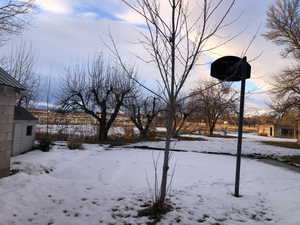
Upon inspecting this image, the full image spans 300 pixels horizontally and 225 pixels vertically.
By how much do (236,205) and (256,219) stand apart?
46 cm

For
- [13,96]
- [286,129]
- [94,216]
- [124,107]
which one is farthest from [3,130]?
[286,129]

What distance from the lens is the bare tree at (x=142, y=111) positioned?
1655cm

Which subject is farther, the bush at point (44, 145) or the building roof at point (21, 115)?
the bush at point (44, 145)

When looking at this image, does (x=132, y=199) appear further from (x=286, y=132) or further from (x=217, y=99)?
(x=286, y=132)

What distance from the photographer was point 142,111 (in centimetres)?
1739

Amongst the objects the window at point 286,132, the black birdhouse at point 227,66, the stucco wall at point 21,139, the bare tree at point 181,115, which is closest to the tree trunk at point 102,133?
the stucco wall at point 21,139

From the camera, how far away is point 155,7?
298 cm

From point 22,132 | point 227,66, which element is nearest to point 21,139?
point 22,132

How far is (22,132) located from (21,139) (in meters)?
0.30

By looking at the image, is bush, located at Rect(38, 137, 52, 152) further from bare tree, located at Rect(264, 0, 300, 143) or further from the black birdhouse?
bare tree, located at Rect(264, 0, 300, 143)

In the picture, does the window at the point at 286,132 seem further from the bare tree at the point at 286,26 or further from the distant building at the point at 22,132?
the distant building at the point at 22,132

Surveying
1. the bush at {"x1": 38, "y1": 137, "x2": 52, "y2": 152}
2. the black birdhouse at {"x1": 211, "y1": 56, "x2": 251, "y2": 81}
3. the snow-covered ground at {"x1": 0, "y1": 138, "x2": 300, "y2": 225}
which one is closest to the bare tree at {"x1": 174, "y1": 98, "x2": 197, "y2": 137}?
the black birdhouse at {"x1": 211, "y1": 56, "x2": 251, "y2": 81}

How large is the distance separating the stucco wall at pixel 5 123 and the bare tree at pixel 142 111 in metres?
11.4

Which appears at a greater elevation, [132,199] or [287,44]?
[287,44]
